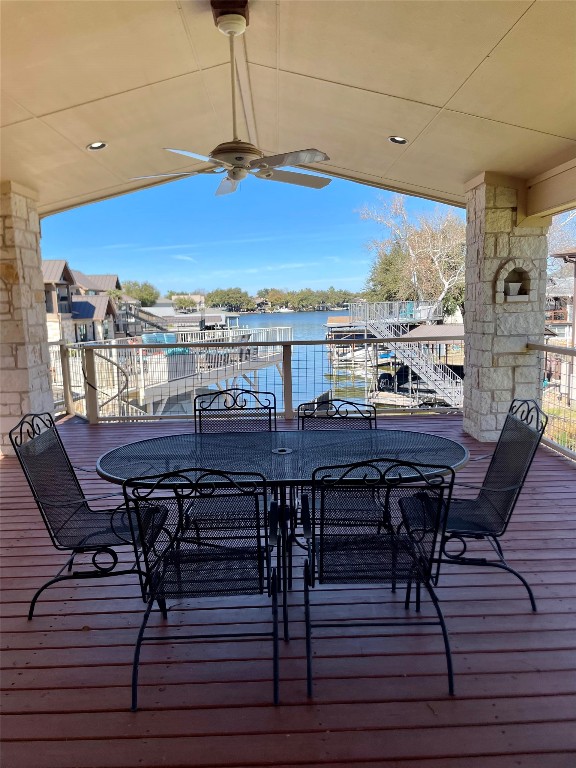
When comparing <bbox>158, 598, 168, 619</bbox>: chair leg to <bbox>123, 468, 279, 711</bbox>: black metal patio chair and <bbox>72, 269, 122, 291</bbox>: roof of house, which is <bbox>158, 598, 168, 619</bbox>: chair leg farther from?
<bbox>72, 269, 122, 291</bbox>: roof of house

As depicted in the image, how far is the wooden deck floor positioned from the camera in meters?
1.52

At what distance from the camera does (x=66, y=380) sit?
21.2 feet

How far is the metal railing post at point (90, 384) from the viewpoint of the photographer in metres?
6.02

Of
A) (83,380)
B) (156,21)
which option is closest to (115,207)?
(83,380)

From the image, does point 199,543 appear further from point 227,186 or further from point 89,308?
point 89,308

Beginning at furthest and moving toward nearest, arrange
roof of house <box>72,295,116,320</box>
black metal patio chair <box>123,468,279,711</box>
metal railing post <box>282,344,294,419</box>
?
roof of house <box>72,295,116,320</box> < metal railing post <box>282,344,294,419</box> < black metal patio chair <box>123,468,279,711</box>

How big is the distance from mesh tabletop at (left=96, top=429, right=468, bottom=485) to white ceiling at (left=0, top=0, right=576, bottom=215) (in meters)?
2.16

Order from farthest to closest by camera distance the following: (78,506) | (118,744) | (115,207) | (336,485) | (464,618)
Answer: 1. (115,207)
2. (78,506)
3. (464,618)
4. (336,485)
5. (118,744)

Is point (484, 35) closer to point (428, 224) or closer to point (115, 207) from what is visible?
point (428, 224)

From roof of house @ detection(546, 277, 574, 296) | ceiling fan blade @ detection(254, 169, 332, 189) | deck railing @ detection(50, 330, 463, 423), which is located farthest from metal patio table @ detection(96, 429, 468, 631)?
roof of house @ detection(546, 277, 574, 296)

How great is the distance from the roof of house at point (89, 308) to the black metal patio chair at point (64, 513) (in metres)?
15.0

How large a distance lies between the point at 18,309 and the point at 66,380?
168cm

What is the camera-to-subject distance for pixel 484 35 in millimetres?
2607

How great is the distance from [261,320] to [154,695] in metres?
17.6
